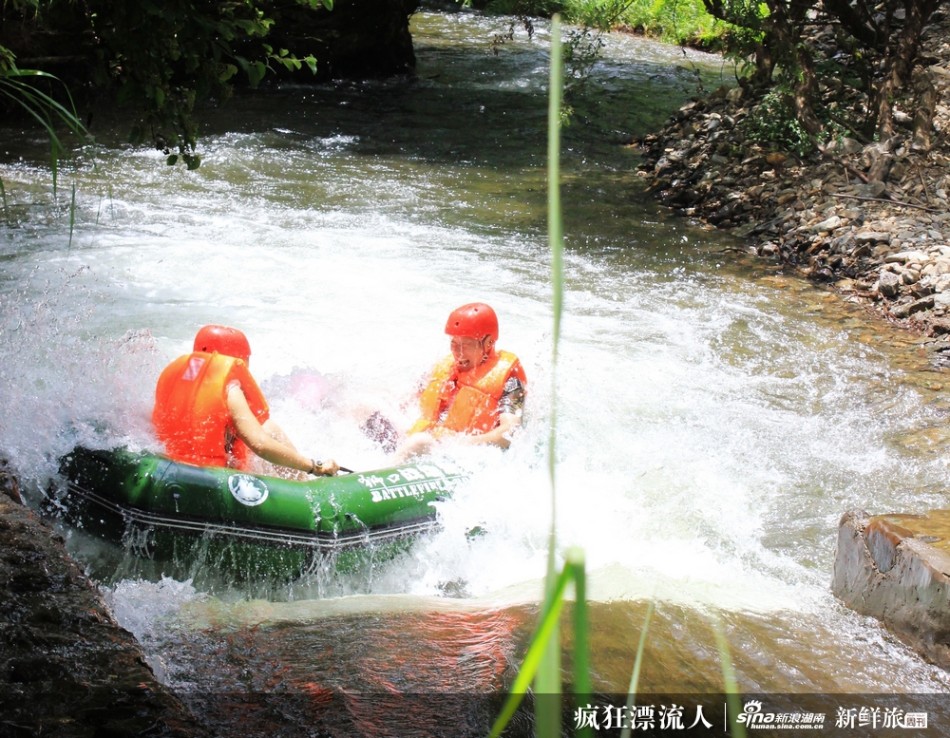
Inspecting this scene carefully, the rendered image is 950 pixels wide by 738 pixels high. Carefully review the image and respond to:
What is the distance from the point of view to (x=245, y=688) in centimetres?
328

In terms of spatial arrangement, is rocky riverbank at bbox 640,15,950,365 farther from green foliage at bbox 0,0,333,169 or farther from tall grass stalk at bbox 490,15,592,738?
tall grass stalk at bbox 490,15,592,738

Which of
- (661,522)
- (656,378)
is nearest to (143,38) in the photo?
(661,522)

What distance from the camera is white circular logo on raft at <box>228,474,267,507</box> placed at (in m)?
4.32

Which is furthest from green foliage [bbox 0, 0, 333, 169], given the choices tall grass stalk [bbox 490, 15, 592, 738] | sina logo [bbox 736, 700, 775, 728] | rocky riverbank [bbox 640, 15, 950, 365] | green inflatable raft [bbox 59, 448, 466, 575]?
rocky riverbank [bbox 640, 15, 950, 365]

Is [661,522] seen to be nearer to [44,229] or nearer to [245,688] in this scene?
[245,688]

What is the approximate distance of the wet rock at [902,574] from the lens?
3.82 m

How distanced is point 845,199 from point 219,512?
7.61 m

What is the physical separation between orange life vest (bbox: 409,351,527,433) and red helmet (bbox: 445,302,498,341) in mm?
166

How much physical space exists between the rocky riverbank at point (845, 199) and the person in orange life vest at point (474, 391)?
3.57 meters

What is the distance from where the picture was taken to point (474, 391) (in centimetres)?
554

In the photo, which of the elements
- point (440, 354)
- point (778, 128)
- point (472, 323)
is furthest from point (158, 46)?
point (778, 128)

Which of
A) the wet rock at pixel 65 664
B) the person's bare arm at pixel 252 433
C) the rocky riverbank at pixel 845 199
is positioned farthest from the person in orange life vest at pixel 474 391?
the rocky riverbank at pixel 845 199

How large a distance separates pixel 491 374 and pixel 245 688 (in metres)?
2.62

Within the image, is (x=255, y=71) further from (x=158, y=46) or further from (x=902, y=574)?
(x=902, y=574)
